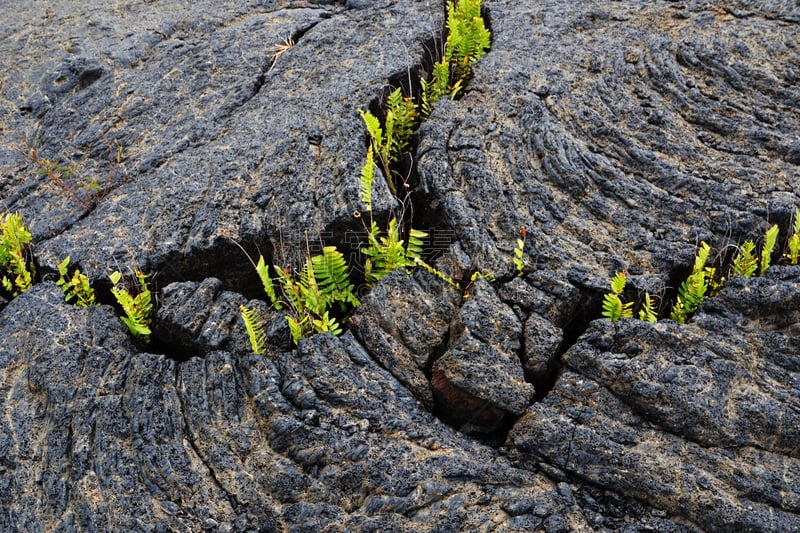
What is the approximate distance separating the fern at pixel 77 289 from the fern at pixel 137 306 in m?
0.18

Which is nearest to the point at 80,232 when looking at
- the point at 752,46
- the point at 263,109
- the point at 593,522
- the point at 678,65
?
the point at 263,109

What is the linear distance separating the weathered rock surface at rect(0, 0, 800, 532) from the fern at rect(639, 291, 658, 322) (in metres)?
0.17

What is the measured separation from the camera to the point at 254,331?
4.39 metres

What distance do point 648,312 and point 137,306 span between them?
3.30 metres

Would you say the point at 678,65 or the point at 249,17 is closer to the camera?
the point at 678,65

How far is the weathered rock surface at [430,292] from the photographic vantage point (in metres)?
3.78

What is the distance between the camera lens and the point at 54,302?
4879mm

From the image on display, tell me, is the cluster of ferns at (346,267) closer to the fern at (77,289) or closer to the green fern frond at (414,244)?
the green fern frond at (414,244)

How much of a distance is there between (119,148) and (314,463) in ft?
11.7

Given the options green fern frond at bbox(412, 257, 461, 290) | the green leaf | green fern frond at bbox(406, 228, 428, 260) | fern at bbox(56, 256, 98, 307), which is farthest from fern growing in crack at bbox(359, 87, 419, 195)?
fern at bbox(56, 256, 98, 307)

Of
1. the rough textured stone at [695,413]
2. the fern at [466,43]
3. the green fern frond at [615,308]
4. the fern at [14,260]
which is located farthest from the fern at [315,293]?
the fern at [466,43]

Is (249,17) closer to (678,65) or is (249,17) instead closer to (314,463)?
(678,65)

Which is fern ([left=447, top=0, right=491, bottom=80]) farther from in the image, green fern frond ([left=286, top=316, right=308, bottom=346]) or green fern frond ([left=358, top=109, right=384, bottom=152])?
green fern frond ([left=286, top=316, right=308, bottom=346])

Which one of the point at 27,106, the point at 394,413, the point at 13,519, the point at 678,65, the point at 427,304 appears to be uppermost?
the point at 678,65
